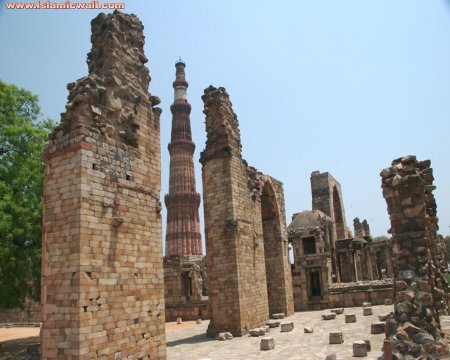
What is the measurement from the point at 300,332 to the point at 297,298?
828 cm

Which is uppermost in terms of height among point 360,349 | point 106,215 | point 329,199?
point 329,199

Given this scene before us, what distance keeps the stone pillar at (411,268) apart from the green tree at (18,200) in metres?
9.88

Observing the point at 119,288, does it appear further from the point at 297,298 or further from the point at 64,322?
the point at 297,298

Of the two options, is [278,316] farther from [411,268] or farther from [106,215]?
[106,215]

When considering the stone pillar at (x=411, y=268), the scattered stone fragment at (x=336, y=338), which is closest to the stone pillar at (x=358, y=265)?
the scattered stone fragment at (x=336, y=338)

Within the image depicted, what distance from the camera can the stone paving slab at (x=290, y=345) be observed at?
326 inches

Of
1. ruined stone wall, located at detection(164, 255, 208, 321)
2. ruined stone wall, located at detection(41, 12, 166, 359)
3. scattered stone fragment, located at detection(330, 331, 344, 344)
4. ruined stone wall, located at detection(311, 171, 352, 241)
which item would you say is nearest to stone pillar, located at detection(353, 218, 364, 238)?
ruined stone wall, located at detection(311, 171, 352, 241)

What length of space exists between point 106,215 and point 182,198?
26.4 meters

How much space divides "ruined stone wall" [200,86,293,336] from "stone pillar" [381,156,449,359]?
616 cm

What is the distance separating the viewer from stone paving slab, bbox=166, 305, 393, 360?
8281mm

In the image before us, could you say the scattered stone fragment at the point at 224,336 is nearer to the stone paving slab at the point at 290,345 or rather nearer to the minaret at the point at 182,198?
the stone paving slab at the point at 290,345

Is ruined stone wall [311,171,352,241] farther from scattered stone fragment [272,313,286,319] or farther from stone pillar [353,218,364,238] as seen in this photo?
scattered stone fragment [272,313,286,319]

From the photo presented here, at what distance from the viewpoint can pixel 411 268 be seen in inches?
278

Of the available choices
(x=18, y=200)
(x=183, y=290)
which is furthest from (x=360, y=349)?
→ (x=183, y=290)
